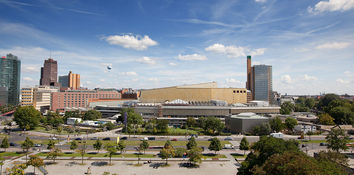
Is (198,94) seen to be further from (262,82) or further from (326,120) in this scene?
(262,82)

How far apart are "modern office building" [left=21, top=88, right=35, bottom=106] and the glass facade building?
545ft

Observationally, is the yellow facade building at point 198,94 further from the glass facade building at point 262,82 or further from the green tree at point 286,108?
the glass facade building at point 262,82

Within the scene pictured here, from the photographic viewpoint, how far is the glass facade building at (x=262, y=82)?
571ft

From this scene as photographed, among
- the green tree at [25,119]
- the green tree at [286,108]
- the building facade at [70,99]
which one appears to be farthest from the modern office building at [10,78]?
the green tree at [286,108]

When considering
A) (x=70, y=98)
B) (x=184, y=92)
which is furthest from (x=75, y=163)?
(x=70, y=98)

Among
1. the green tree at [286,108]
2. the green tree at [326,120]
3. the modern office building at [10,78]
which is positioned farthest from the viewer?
the modern office building at [10,78]

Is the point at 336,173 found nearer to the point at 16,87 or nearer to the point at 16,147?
the point at 16,147

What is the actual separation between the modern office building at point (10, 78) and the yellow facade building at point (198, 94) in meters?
109

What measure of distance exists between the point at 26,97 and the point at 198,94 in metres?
108

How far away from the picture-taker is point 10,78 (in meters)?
152

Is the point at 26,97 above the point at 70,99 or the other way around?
above

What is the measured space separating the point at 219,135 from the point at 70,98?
11907 cm

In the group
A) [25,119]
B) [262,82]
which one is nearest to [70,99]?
[25,119]

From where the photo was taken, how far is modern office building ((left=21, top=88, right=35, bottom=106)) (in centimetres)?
13100
